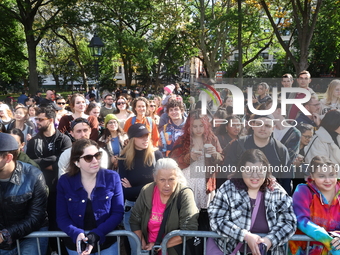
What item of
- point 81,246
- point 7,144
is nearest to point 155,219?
point 81,246

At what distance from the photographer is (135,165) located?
3672 mm

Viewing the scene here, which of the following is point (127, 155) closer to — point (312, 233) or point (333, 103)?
point (312, 233)

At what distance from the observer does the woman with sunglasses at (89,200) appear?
2.80m

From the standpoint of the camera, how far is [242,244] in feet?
9.05

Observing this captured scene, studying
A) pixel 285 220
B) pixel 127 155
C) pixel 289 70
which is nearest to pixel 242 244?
pixel 285 220

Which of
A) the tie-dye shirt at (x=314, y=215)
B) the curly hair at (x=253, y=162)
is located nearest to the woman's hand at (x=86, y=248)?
the curly hair at (x=253, y=162)

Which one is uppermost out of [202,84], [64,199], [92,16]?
[92,16]

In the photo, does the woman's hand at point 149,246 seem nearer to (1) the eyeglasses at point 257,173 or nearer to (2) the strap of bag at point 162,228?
(2) the strap of bag at point 162,228

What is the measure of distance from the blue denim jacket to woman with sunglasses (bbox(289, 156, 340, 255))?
65.0 inches

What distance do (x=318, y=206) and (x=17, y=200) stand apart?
106 inches

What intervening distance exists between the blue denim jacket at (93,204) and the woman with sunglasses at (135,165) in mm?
699

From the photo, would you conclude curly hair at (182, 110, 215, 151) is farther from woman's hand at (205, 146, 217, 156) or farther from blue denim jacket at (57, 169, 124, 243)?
blue denim jacket at (57, 169, 124, 243)

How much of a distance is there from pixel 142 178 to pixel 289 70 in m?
34.6

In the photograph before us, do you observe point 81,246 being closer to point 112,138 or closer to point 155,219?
point 155,219
